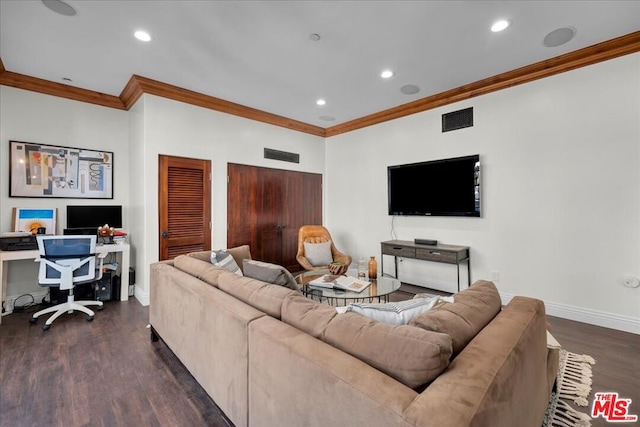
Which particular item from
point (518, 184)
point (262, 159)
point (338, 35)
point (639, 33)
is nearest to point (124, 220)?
point (262, 159)

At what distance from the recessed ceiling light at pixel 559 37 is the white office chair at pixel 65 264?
5.05 meters

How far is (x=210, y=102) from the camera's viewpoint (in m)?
4.12

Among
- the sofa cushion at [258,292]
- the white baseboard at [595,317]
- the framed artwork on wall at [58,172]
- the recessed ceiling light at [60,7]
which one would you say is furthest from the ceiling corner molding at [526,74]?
the framed artwork on wall at [58,172]

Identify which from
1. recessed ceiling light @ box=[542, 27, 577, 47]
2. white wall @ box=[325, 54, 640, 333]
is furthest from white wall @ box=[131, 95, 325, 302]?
recessed ceiling light @ box=[542, 27, 577, 47]

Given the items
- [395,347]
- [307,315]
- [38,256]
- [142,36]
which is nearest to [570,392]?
[395,347]

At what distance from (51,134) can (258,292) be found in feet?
13.2

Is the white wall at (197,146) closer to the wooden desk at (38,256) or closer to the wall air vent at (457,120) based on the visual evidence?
the wooden desk at (38,256)

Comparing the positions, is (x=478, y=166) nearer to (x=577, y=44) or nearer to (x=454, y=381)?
(x=577, y=44)

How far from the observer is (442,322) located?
3.74 ft

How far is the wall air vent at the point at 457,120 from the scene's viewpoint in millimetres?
3840

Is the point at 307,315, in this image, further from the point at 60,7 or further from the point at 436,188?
the point at 436,188

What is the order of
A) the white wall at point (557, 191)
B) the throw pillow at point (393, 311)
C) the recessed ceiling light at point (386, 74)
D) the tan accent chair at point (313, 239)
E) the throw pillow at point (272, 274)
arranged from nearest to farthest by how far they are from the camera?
1. the throw pillow at point (393, 311)
2. the throw pillow at point (272, 274)
3. the white wall at point (557, 191)
4. the recessed ceiling light at point (386, 74)
5. the tan accent chair at point (313, 239)

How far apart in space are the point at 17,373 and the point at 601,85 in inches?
225

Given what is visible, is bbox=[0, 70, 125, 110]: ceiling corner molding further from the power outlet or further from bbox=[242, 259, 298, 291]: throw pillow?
the power outlet
